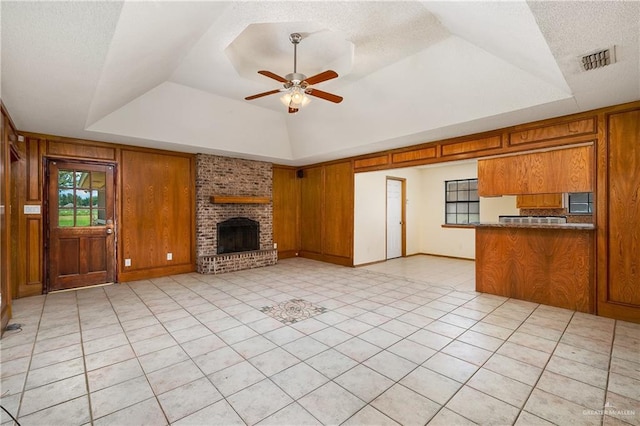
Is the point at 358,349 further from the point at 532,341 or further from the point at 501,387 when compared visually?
the point at 532,341

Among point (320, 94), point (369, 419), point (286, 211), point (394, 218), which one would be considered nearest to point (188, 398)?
point (369, 419)

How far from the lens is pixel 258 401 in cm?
202

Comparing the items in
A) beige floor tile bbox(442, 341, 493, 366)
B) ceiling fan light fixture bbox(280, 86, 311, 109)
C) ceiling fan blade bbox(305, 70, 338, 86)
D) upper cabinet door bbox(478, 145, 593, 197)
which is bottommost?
beige floor tile bbox(442, 341, 493, 366)

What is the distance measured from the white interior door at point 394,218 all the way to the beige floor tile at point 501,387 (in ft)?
17.9

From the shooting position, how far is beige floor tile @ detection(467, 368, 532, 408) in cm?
205

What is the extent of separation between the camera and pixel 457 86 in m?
3.67

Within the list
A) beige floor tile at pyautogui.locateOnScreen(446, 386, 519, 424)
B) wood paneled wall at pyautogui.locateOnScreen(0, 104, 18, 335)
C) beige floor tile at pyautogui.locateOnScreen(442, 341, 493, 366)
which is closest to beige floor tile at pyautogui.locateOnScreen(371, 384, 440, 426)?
beige floor tile at pyautogui.locateOnScreen(446, 386, 519, 424)

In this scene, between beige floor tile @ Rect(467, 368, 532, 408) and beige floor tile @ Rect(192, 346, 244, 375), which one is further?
beige floor tile @ Rect(192, 346, 244, 375)

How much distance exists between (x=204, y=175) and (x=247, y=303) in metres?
3.28

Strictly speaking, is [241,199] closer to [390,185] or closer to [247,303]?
[247,303]

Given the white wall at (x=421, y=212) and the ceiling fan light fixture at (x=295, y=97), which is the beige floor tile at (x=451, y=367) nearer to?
the ceiling fan light fixture at (x=295, y=97)

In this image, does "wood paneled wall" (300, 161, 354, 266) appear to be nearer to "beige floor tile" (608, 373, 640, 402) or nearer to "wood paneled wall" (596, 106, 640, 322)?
"wood paneled wall" (596, 106, 640, 322)

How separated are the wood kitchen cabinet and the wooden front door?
8.18 m

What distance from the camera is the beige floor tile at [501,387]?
2046 mm
